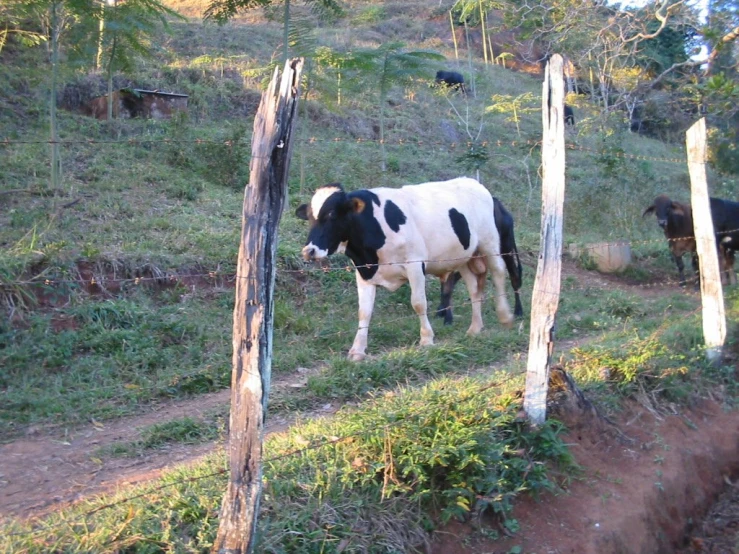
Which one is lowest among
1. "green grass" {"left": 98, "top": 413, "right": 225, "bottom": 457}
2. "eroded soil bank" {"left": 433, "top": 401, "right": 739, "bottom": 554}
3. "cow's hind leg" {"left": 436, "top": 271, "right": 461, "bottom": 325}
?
"eroded soil bank" {"left": 433, "top": 401, "right": 739, "bottom": 554}

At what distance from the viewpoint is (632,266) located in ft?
42.8

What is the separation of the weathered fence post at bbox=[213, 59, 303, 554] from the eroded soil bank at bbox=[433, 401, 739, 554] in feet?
4.56

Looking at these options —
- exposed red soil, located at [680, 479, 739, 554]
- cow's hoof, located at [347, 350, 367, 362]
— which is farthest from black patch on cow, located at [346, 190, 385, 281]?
exposed red soil, located at [680, 479, 739, 554]

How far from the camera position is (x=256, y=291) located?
349 centimetres

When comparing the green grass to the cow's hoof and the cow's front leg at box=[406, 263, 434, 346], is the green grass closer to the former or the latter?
the cow's hoof

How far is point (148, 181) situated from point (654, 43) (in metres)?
22.8

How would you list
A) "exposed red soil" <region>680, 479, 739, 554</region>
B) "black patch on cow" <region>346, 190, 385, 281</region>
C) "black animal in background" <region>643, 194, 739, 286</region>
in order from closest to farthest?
"exposed red soil" <region>680, 479, 739, 554</region>
"black patch on cow" <region>346, 190, 385, 281</region>
"black animal in background" <region>643, 194, 739, 286</region>

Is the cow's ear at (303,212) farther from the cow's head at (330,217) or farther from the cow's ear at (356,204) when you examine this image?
the cow's ear at (356,204)

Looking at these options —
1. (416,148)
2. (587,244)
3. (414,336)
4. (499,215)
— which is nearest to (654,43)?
(416,148)

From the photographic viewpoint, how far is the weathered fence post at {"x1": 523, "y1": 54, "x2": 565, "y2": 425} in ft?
17.0

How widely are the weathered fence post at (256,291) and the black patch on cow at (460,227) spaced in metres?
5.72

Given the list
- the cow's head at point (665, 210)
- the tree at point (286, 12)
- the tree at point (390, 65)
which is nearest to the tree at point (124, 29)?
the tree at point (286, 12)

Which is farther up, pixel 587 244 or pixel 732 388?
pixel 587 244

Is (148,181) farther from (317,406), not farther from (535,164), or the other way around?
(535,164)
